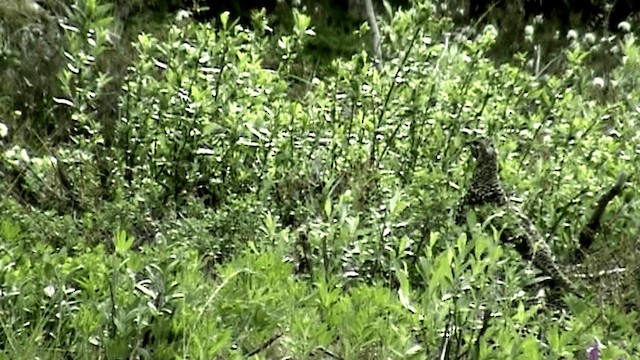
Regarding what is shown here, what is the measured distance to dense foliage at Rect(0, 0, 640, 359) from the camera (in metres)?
2.31

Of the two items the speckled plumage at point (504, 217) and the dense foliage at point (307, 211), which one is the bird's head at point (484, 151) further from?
the dense foliage at point (307, 211)

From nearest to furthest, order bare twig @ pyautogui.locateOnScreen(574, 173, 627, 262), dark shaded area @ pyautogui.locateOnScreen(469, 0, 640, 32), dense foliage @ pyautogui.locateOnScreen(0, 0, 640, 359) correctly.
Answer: dense foliage @ pyautogui.locateOnScreen(0, 0, 640, 359) → bare twig @ pyautogui.locateOnScreen(574, 173, 627, 262) → dark shaded area @ pyautogui.locateOnScreen(469, 0, 640, 32)

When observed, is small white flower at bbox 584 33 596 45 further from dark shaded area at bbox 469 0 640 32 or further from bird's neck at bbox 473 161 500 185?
bird's neck at bbox 473 161 500 185

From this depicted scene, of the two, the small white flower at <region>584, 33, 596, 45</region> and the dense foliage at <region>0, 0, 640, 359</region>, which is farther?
the small white flower at <region>584, 33, 596, 45</region>

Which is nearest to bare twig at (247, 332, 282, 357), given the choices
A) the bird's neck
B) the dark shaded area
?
the bird's neck

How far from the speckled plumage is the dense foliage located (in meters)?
0.10

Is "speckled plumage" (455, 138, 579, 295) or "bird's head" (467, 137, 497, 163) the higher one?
"bird's head" (467, 137, 497, 163)

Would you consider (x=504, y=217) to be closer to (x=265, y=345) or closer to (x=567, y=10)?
(x=265, y=345)

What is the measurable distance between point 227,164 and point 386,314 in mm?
1373

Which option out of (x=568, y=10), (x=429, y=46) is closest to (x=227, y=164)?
(x=429, y=46)

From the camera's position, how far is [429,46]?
4.09 meters

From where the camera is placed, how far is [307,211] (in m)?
3.35

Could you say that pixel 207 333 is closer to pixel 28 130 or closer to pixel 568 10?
pixel 28 130

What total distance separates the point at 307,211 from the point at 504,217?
60cm
